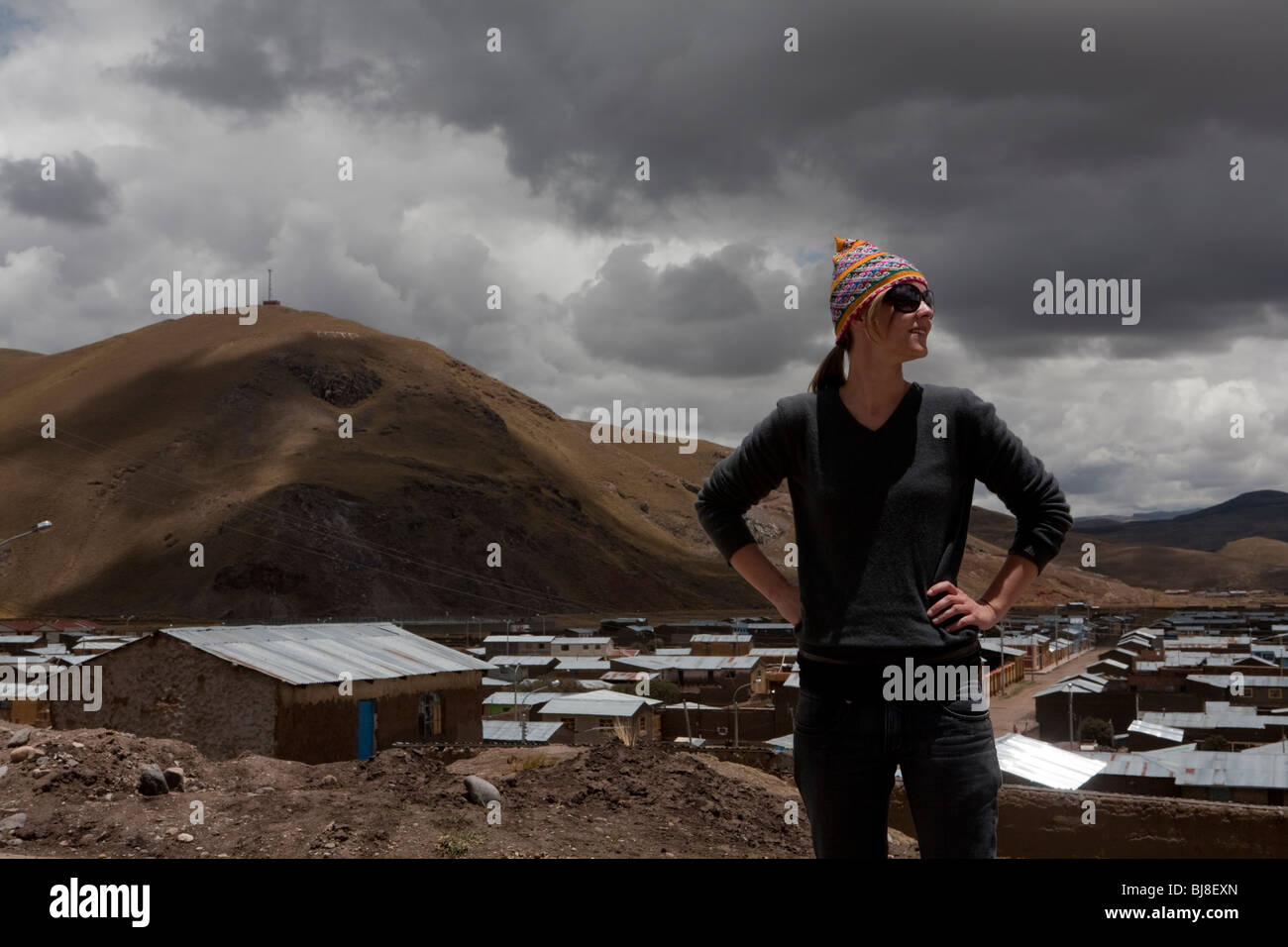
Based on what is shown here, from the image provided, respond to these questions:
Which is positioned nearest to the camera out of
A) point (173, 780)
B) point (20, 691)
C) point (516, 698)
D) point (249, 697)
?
point (173, 780)

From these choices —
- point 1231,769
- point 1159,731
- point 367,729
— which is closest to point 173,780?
point 367,729

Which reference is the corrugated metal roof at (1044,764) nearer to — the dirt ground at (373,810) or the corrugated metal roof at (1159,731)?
the dirt ground at (373,810)

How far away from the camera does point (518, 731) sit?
25281 millimetres

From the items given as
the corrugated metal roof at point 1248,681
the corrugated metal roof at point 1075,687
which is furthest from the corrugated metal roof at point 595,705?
the corrugated metal roof at point 1248,681

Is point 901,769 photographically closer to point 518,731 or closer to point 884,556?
point 884,556

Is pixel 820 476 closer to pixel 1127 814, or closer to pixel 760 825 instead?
pixel 760 825

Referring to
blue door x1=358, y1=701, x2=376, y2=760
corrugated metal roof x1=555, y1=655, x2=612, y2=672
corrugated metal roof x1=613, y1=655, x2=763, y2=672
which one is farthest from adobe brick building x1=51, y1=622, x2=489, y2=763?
corrugated metal roof x1=555, y1=655, x2=612, y2=672

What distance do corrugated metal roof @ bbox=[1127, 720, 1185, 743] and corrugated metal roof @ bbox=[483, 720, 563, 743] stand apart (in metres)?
14.2

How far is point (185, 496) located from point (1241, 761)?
299ft

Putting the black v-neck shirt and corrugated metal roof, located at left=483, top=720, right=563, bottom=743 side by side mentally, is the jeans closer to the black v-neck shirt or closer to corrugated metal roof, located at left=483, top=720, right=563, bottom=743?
the black v-neck shirt

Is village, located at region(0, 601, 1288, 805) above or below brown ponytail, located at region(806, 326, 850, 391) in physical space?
below

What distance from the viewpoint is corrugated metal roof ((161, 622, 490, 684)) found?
65.1 ft

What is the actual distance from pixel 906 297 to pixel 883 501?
18.5 inches
